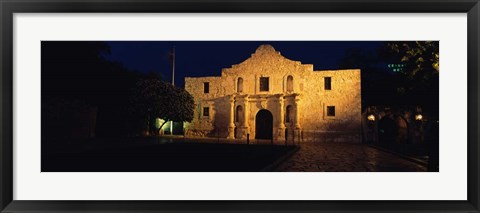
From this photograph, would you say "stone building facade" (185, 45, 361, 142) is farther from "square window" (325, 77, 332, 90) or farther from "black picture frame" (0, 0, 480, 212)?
"black picture frame" (0, 0, 480, 212)

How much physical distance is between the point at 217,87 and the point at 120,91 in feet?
27.2

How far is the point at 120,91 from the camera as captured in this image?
53.0ft

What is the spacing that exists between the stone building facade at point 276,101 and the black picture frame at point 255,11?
44.2 ft

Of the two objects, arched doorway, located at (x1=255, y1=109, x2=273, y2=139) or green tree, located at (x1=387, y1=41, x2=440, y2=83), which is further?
arched doorway, located at (x1=255, y1=109, x2=273, y2=139)

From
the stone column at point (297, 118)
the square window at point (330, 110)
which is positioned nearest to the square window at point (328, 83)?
the square window at point (330, 110)

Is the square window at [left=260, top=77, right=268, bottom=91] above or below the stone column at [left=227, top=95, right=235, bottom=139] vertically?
above

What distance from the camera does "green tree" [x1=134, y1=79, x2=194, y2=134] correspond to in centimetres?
1588

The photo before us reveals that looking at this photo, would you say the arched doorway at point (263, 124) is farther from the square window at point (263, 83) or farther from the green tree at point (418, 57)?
the green tree at point (418, 57)

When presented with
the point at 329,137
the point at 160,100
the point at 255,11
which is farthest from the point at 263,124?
the point at 255,11

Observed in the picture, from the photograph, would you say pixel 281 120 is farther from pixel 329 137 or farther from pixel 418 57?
pixel 418 57

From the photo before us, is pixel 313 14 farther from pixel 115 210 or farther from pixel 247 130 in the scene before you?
pixel 247 130

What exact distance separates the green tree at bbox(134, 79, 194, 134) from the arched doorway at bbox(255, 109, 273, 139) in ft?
19.9

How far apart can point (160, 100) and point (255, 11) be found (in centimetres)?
1125

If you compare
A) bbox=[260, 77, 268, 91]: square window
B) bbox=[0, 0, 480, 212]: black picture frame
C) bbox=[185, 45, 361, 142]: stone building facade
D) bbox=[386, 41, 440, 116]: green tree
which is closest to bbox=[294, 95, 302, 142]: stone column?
bbox=[185, 45, 361, 142]: stone building facade
